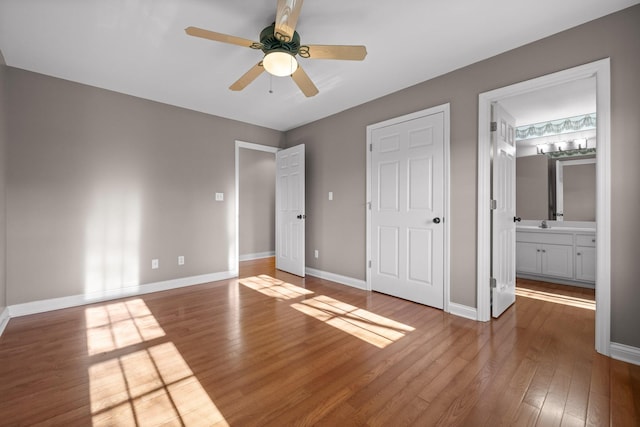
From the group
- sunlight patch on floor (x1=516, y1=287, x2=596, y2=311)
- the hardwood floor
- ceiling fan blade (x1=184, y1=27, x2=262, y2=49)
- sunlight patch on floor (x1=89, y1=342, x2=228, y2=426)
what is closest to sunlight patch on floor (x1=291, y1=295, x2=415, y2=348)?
the hardwood floor

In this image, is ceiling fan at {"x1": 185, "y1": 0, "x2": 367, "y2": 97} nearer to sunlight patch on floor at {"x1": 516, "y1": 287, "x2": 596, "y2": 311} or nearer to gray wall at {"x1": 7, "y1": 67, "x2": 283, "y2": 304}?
gray wall at {"x1": 7, "y1": 67, "x2": 283, "y2": 304}

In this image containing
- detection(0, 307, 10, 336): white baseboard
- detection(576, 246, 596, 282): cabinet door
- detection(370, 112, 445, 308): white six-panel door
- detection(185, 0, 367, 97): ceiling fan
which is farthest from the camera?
detection(576, 246, 596, 282): cabinet door

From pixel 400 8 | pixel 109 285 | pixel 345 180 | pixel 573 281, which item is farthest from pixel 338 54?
pixel 573 281

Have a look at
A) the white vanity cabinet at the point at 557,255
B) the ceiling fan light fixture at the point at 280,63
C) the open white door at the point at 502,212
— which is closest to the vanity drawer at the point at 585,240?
the white vanity cabinet at the point at 557,255

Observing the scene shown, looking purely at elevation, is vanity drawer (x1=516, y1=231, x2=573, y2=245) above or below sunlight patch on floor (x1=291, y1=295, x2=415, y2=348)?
above

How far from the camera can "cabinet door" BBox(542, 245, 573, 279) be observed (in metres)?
3.96

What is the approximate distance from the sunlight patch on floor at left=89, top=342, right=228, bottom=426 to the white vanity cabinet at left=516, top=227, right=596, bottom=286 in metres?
4.69

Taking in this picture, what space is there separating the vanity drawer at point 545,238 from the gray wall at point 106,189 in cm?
457

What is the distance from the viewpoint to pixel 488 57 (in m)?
2.69

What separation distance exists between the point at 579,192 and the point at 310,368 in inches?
184

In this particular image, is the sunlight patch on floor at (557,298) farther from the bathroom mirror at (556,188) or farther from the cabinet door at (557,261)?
the bathroom mirror at (556,188)

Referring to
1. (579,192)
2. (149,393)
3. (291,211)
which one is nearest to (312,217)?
(291,211)

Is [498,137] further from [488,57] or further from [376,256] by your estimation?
A: [376,256]

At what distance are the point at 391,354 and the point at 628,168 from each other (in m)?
2.17
